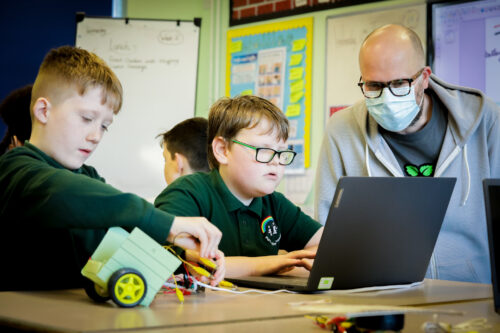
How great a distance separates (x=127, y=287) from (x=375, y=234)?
1.75ft

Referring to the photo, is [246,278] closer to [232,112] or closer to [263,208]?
[263,208]

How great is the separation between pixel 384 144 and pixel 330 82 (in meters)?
1.78

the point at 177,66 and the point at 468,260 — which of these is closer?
the point at 468,260

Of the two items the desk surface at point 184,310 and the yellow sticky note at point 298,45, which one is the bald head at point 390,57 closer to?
the desk surface at point 184,310

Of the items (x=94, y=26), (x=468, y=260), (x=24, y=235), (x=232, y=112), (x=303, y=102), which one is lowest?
(x=468, y=260)

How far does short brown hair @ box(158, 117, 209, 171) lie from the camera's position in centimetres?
267

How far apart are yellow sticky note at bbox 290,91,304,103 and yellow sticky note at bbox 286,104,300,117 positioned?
34 millimetres

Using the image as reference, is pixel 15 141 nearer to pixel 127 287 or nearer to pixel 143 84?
pixel 127 287

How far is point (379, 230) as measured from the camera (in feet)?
4.05

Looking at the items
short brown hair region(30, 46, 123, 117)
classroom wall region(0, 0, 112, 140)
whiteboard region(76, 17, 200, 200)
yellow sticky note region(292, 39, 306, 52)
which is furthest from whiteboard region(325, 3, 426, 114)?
short brown hair region(30, 46, 123, 117)

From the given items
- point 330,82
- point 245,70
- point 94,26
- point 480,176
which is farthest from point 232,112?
point 94,26

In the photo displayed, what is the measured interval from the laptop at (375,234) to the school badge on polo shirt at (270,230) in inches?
14.7

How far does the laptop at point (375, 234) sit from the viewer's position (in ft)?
3.78

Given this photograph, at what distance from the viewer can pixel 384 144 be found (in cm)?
215
